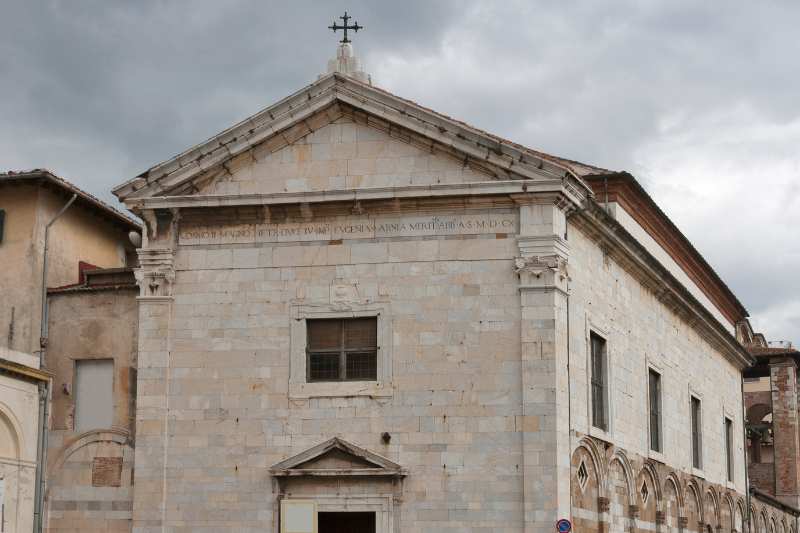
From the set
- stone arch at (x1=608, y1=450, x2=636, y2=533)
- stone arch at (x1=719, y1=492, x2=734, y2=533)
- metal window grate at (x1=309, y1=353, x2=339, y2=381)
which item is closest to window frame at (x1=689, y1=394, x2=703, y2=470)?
stone arch at (x1=719, y1=492, x2=734, y2=533)

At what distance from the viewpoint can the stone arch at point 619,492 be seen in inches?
1099

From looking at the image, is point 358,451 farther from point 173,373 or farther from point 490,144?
point 490,144

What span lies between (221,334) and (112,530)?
4.26m

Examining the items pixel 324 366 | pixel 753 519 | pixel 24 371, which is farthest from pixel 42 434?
pixel 753 519

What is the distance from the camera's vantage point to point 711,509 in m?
37.7

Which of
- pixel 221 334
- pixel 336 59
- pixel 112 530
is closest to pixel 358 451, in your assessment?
pixel 221 334

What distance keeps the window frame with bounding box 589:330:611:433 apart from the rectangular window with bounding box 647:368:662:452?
12.5ft

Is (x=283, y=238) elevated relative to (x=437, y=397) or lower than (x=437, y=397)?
elevated

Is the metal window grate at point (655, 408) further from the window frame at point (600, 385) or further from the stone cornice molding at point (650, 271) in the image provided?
the window frame at point (600, 385)

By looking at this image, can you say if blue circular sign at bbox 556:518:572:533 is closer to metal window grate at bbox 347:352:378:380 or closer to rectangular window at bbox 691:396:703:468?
metal window grate at bbox 347:352:378:380

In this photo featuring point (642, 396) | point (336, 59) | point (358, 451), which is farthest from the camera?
point (642, 396)

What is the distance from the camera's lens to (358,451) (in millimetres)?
24469

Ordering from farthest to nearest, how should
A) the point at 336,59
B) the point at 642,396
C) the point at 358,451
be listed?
the point at 642,396 < the point at 336,59 < the point at 358,451

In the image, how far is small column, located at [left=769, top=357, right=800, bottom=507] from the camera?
56406 mm
